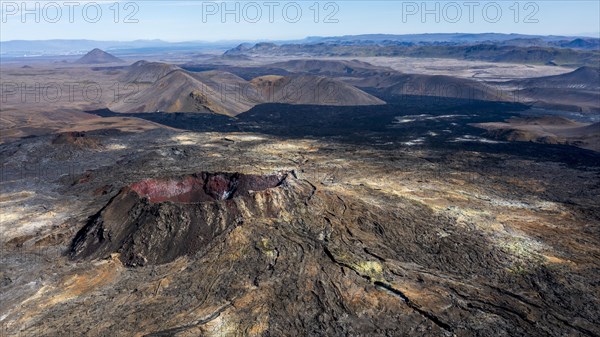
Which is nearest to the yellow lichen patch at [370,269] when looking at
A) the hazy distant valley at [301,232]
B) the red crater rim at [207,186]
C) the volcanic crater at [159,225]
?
the hazy distant valley at [301,232]

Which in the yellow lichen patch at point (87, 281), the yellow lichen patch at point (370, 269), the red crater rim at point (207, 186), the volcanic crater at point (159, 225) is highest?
the red crater rim at point (207, 186)

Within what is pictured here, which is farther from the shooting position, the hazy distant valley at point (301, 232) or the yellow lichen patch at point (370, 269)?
the yellow lichen patch at point (370, 269)

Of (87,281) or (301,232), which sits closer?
(87,281)

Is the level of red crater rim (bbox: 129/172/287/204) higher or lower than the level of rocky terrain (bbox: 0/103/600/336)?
higher

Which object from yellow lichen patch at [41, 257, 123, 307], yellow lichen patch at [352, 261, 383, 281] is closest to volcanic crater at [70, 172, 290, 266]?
yellow lichen patch at [41, 257, 123, 307]

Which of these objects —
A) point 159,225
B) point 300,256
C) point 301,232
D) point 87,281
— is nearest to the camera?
point 87,281

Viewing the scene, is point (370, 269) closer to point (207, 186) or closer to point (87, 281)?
point (207, 186)

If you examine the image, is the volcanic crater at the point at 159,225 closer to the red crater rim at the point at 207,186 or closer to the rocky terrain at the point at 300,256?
the rocky terrain at the point at 300,256

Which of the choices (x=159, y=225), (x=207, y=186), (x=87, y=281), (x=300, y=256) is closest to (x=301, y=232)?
(x=300, y=256)

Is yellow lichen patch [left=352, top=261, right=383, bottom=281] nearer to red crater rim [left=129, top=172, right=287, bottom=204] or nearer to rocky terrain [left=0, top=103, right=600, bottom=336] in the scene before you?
rocky terrain [left=0, top=103, right=600, bottom=336]
